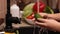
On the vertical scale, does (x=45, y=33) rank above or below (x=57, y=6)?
below

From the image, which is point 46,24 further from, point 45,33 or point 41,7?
point 41,7

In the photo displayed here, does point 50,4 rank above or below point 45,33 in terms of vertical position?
above

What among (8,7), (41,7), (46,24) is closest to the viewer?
(46,24)

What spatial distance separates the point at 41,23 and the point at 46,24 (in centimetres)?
2

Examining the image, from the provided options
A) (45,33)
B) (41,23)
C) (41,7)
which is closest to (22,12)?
(41,7)

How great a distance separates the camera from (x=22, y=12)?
3.41 ft

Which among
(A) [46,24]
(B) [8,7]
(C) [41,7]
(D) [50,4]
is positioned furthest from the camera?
(D) [50,4]

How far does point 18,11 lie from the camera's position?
3.26 ft

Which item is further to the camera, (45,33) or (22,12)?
(22,12)

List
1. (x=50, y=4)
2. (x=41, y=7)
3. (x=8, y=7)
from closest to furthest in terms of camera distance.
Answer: (x=8, y=7) → (x=41, y=7) → (x=50, y=4)

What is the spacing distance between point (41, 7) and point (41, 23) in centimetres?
29

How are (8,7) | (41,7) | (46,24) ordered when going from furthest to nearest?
(41,7)
(8,7)
(46,24)

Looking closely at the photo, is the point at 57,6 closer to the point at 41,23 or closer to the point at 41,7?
the point at 41,7

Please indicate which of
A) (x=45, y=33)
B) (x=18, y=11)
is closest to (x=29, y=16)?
(x=18, y=11)
